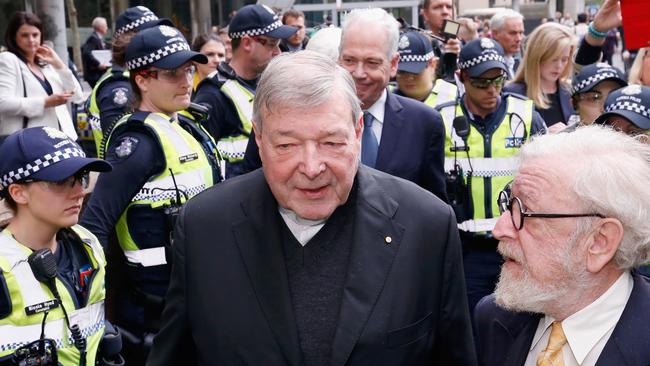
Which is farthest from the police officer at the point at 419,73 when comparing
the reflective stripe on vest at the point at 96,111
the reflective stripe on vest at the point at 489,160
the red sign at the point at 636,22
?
the reflective stripe on vest at the point at 96,111

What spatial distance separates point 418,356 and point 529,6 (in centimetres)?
4038

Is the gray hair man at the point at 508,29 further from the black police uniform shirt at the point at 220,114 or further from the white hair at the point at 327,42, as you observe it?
the black police uniform shirt at the point at 220,114

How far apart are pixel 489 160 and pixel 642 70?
135cm

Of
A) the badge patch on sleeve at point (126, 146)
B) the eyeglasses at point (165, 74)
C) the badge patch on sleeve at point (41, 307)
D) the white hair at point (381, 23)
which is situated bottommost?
the badge patch on sleeve at point (41, 307)

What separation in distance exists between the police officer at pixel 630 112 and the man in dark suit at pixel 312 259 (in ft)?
6.54

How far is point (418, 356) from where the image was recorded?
96.9 inches

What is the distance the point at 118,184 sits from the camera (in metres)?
3.81

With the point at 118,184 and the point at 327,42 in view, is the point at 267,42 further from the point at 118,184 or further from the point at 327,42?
the point at 118,184

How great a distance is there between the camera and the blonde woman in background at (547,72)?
611 centimetres

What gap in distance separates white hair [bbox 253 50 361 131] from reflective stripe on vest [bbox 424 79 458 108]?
3470 millimetres

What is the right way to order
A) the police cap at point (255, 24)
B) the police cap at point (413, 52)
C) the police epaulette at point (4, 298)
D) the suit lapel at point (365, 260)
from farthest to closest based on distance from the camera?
the police cap at point (413, 52) < the police cap at point (255, 24) < the police epaulette at point (4, 298) < the suit lapel at point (365, 260)

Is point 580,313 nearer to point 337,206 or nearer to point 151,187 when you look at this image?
point 337,206

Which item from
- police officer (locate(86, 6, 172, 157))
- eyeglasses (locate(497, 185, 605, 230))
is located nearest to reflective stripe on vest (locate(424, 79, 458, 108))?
police officer (locate(86, 6, 172, 157))

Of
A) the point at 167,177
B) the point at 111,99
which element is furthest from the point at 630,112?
the point at 111,99
